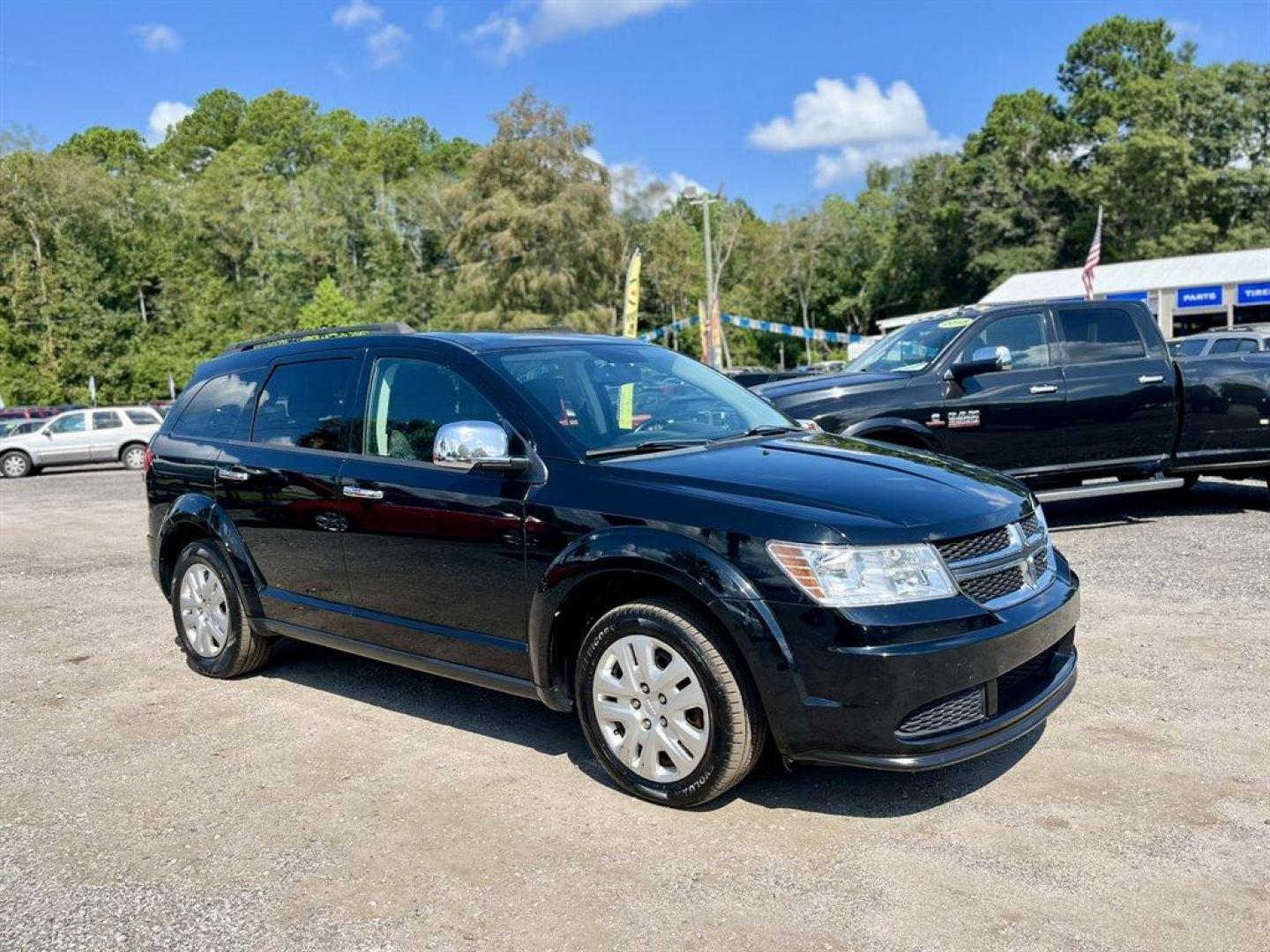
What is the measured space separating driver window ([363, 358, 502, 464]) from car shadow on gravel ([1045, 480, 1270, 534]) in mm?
6317

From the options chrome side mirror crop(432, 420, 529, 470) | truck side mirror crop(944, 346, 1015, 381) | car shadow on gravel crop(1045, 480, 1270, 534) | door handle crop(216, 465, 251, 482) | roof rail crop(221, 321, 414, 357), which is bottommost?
car shadow on gravel crop(1045, 480, 1270, 534)

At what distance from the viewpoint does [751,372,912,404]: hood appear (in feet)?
27.8

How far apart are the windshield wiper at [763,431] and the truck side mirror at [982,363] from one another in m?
3.86

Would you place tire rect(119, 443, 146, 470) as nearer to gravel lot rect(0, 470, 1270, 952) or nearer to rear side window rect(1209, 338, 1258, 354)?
gravel lot rect(0, 470, 1270, 952)

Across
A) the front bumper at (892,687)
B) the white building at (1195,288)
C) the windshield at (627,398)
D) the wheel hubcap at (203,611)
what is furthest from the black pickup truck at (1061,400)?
the white building at (1195,288)

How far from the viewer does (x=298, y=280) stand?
66125 millimetres

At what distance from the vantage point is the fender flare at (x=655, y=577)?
3.43 metres

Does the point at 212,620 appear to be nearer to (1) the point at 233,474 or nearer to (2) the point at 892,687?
(1) the point at 233,474

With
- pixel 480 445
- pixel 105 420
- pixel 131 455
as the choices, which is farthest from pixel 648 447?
pixel 105 420

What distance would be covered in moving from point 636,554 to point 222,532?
286 centimetres

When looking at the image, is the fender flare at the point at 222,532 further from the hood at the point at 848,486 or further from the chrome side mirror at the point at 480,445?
the hood at the point at 848,486

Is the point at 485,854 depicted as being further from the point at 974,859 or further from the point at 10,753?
the point at 10,753

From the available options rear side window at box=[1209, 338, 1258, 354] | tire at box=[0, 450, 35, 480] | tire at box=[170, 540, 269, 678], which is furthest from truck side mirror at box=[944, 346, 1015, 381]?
tire at box=[0, 450, 35, 480]

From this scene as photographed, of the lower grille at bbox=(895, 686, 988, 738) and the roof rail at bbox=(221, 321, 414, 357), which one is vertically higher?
the roof rail at bbox=(221, 321, 414, 357)
